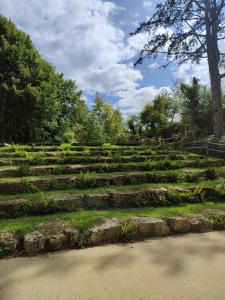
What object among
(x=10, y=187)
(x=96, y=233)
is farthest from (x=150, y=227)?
(x=10, y=187)

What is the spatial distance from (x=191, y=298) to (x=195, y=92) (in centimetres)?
2146

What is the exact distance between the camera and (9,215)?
3695 millimetres

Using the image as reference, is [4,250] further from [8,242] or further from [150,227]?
[150,227]

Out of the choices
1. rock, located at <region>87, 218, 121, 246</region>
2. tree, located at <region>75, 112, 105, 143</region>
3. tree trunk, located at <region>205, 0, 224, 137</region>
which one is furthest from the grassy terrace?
tree, located at <region>75, 112, 105, 143</region>

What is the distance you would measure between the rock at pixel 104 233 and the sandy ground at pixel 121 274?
0.14 metres

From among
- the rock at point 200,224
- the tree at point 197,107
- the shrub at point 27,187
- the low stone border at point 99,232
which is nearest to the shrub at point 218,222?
the low stone border at point 99,232

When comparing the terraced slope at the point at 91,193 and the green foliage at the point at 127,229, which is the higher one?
the terraced slope at the point at 91,193

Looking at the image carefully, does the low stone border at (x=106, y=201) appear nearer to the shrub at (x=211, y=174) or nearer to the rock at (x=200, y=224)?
the rock at (x=200, y=224)

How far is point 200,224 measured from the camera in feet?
12.4

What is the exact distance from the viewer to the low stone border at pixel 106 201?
377 centimetres

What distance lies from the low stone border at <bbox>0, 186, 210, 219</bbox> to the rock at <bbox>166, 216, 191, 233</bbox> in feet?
2.60

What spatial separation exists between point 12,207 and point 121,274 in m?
1.98

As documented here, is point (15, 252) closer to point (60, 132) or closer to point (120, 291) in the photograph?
point (120, 291)

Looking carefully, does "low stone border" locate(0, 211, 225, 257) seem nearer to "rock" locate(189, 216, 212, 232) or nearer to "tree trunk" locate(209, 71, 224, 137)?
"rock" locate(189, 216, 212, 232)
